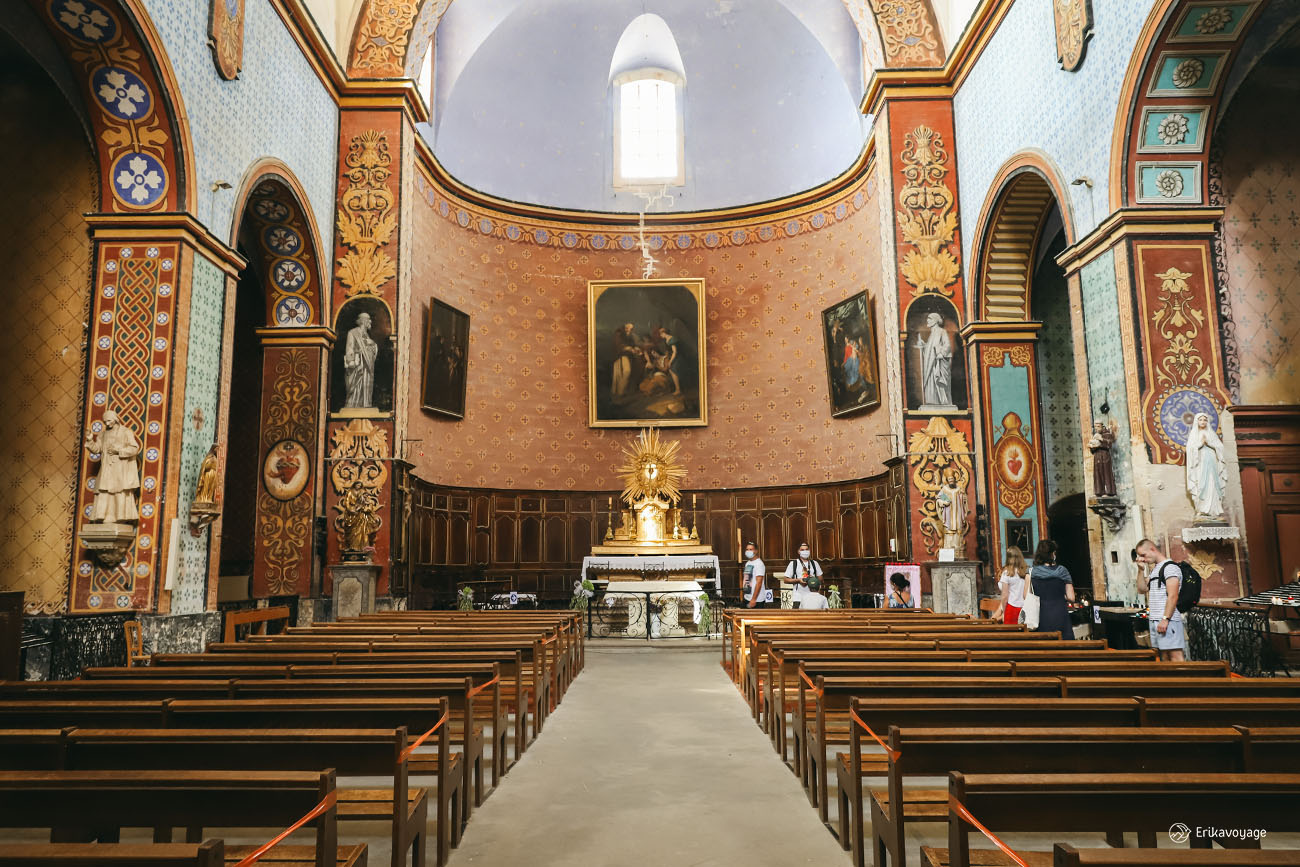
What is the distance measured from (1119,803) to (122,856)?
104 inches

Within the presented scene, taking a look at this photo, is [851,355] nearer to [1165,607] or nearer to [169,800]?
[1165,607]

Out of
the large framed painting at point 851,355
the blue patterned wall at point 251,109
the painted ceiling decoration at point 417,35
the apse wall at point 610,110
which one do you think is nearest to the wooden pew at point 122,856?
the blue patterned wall at point 251,109

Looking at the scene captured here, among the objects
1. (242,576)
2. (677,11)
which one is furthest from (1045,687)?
(677,11)

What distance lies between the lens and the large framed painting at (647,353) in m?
21.9

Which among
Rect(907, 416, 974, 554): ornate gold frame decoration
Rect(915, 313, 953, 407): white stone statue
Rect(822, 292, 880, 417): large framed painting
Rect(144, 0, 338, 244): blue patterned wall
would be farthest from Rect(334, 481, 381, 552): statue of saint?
Rect(822, 292, 880, 417): large framed painting

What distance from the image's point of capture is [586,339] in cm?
2212

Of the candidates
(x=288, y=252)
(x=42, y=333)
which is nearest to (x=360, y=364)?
(x=288, y=252)

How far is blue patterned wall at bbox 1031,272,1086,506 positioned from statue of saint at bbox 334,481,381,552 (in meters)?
11.2

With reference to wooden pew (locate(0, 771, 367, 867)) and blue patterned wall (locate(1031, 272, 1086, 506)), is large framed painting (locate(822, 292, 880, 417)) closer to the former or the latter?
blue patterned wall (locate(1031, 272, 1086, 506))

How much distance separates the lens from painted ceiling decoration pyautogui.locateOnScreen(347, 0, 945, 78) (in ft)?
53.3

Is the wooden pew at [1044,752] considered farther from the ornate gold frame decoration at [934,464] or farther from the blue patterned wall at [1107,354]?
the ornate gold frame decoration at [934,464]

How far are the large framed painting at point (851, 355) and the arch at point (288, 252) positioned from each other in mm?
10560

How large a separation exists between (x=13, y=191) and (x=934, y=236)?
44.6 feet

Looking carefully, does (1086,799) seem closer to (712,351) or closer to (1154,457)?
(1154,457)
